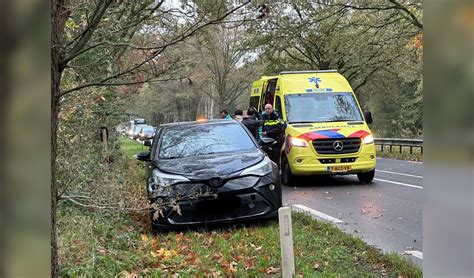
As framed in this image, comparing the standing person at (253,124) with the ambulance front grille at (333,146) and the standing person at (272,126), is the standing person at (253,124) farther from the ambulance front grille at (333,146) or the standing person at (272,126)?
the ambulance front grille at (333,146)

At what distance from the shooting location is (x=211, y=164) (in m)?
6.52

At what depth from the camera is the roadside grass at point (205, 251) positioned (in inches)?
180

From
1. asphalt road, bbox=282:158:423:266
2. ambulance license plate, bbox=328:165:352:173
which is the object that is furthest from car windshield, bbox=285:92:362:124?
asphalt road, bbox=282:158:423:266

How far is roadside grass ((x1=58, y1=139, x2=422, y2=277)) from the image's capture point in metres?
4.56

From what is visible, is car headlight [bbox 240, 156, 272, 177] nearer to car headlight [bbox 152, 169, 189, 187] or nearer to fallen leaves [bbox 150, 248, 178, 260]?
car headlight [bbox 152, 169, 189, 187]

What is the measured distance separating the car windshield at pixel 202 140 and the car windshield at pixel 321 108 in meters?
3.46

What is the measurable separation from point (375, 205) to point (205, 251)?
13.4 feet

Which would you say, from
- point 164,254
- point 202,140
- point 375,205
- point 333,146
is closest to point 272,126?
point 333,146
